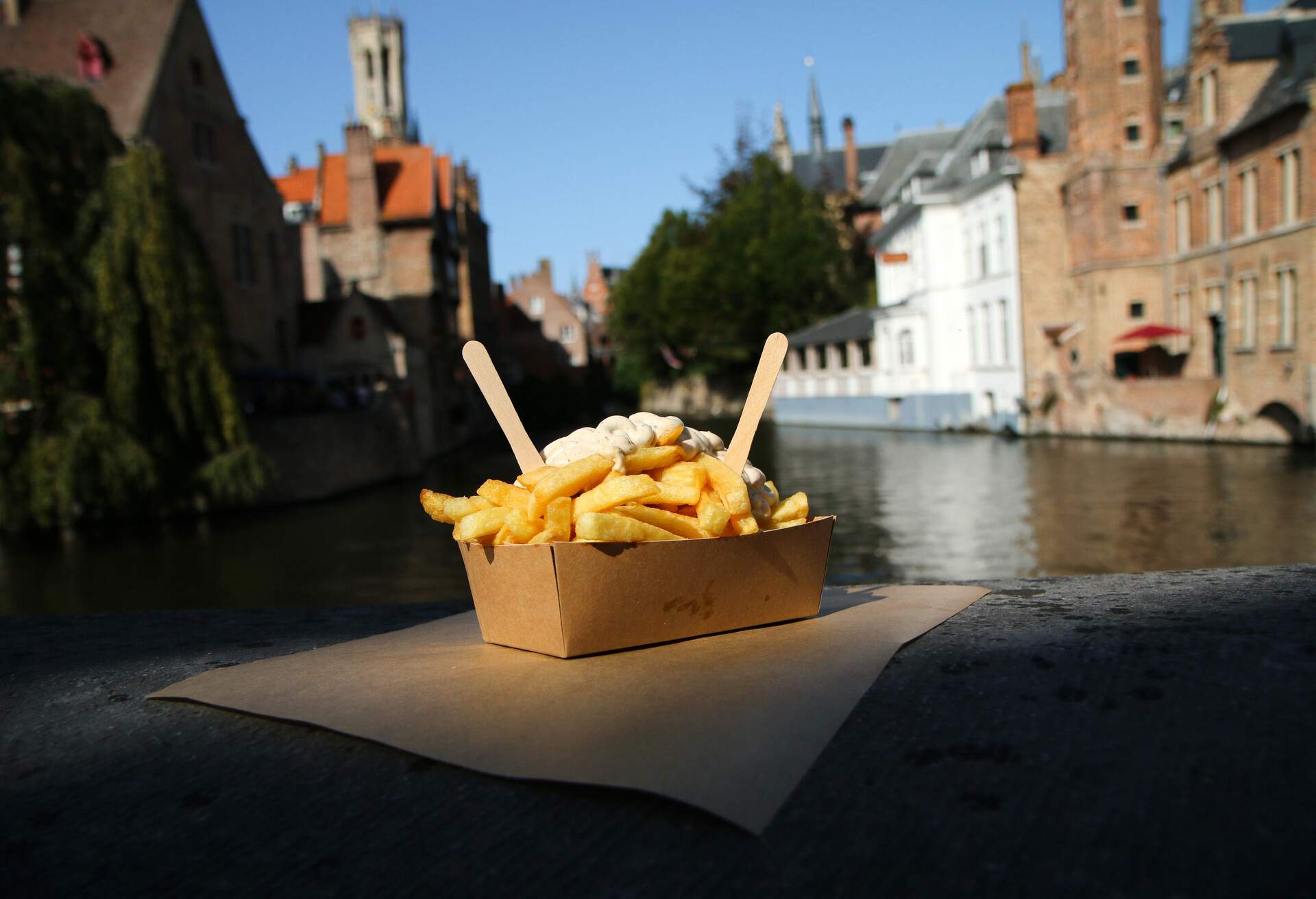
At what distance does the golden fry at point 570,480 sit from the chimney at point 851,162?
65199 mm

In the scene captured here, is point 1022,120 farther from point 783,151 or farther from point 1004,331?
point 783,151

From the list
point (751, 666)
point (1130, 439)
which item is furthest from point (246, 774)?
point (1130, 439)

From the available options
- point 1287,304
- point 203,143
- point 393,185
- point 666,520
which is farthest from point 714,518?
point 393,185

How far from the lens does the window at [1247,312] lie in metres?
26.0

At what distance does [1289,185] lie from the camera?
24.6 meters

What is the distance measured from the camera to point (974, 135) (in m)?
41.6

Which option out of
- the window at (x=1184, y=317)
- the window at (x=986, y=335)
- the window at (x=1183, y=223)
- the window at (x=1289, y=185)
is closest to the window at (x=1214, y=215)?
the window at (x=1183, y=223)

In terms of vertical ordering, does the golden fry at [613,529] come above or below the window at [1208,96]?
below

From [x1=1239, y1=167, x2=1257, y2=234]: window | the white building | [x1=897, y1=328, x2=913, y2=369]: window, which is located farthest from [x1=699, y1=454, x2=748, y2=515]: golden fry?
[x1=897, y1=328, x2=913, y2=369]: window

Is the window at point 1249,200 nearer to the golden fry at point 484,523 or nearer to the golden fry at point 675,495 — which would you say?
the golden fry at point 675,495

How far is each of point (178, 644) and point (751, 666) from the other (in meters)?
2.12

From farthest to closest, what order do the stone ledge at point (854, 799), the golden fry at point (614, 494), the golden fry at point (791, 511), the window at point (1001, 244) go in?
the window at point (1001, 244) < the golden fry at point (791, 511) < the golden fry at point (614, 494) < the stone ledge at point (854, 799)

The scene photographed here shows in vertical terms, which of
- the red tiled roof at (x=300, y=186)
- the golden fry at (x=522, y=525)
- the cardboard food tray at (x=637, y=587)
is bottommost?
the cardboard food tray at (x=637, y=587)

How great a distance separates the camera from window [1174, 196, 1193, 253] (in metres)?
30.6
